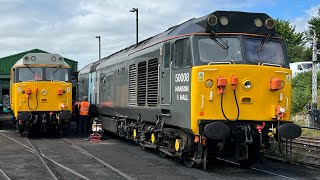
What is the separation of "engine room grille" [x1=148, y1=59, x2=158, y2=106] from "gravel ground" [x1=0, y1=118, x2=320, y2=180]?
160cm

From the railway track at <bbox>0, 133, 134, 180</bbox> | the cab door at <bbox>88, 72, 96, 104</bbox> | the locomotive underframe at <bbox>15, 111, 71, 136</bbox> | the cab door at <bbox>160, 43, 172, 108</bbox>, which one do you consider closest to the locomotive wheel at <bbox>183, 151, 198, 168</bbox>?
the cab door at <bbox>160, 43, 172, 108</bbox>

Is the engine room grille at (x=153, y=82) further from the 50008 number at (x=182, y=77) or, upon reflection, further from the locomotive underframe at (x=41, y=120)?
the locomotive underframe at (x=41, y=120)

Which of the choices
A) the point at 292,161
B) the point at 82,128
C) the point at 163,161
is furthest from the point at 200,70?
the point at 82,128

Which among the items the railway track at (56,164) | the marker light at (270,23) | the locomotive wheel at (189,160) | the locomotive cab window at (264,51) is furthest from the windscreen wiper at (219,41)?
the railway track at (56,164)

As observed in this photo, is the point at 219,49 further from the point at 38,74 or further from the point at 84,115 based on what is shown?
the point at 84,115

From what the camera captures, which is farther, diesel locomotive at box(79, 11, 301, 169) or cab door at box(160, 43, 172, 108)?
cab door at box(160, 43, 172, 108)

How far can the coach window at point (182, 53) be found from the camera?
9926mm

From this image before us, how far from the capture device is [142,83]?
12.8 m

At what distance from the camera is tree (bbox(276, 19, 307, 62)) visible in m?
60.0

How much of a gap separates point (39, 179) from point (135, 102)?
15.6ft

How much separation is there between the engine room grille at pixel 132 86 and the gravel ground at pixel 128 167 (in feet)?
5.22

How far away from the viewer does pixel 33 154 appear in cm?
1328

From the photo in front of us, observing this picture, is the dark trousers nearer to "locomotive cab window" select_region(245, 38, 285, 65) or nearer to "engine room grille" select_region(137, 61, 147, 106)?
"engine room grille" select_region(137, 61, 147, 106)

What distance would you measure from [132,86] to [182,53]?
3.92 metres
